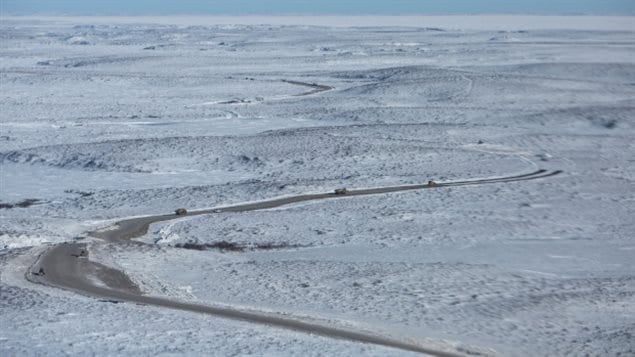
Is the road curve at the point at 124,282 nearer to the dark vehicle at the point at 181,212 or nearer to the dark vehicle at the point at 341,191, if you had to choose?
the dark vehicle at the point at 181,212

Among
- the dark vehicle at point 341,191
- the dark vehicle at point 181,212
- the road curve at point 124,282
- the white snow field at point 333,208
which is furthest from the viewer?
the dark vehicle at point 341,191

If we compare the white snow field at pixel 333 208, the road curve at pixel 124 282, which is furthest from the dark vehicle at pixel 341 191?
the road curve at pixel 124 282

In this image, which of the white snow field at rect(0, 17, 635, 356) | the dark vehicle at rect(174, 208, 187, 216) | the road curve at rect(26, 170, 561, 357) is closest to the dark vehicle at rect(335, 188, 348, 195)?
the white snow field at rect(0, 17, 635, 356)

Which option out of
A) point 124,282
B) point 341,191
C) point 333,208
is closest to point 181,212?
→ point 333,208

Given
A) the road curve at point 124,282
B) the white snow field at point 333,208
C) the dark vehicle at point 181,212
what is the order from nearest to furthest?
the road curve at point 124,282
the white snow field at point 333,208
the dark vehicle at point 181,212

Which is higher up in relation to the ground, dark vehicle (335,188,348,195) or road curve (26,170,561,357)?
road curve (26,170,561,357)

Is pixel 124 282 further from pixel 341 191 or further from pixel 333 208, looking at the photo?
pixel 341 191

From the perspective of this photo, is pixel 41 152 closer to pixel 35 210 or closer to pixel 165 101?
pixel 35 210

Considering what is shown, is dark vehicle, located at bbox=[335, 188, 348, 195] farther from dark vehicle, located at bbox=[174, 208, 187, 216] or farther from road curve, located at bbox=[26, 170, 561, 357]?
dark vehicle, located at bbox=[174, 208, 187, 216]

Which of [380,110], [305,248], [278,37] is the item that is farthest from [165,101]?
[278,37]
